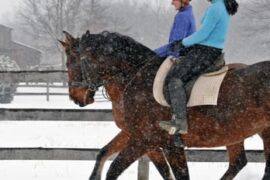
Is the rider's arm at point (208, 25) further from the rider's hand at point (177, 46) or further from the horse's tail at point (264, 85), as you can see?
the horse's tail at point (264, 85)

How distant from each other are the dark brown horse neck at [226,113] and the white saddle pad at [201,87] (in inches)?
2.9

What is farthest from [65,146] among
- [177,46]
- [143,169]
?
[177,46]

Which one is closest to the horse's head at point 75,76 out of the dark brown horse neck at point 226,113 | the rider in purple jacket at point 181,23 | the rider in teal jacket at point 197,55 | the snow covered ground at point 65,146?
the dark brown horse neck at point 226,113

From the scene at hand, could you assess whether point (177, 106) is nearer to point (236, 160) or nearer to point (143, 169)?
point (236, 160)

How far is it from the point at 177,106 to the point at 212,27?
838 millimetres

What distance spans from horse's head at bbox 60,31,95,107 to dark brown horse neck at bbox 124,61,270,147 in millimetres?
561

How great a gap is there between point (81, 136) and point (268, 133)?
707 cm

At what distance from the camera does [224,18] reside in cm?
455

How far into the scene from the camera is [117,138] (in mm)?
5273

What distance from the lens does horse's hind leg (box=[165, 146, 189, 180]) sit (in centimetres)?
473

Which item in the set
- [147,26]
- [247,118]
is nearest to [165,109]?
[247,118]

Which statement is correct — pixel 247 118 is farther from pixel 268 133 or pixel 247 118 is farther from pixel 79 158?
pixel 79 158

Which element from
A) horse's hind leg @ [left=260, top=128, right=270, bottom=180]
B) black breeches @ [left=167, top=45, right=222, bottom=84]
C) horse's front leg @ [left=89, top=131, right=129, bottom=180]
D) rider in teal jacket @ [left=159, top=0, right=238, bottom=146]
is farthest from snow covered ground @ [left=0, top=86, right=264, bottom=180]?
black breeches @ [left=167, top=45, right=222, bottom=84]

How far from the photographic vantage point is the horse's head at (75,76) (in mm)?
5020
